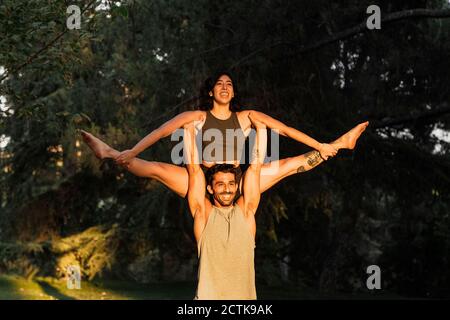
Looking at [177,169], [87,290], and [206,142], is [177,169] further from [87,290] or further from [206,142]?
[87,290]

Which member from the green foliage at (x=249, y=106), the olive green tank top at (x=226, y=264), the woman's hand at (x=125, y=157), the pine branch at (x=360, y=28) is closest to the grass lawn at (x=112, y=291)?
the green foliage at (x=249, y=106)

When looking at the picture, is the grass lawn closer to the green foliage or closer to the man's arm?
the green foliage

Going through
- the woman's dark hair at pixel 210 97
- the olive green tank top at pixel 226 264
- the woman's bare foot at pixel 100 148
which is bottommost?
the olive green tank top at pixel 226 264

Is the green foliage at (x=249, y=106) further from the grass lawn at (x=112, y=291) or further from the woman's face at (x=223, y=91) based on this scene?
the woman's face at (x=223, y=91)

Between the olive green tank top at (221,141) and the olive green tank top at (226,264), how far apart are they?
55cm

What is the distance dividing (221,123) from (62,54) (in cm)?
240

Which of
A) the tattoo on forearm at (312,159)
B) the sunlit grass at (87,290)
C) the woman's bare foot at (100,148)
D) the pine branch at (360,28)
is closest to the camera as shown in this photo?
the woman's bare foot at (100,148)

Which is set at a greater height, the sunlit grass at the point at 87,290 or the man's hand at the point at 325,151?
the man's hand at the point at 325,151

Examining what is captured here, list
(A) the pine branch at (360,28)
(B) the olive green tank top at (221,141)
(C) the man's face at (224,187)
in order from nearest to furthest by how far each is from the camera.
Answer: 1. (C) the man's face at (224,187)
2. (B) the olive green tank top at (221,141)
3. (A) the pine branch at (360,28)

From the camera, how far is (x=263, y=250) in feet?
65.7

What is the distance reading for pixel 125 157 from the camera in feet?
20.6

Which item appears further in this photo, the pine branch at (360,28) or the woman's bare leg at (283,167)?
the pine branch at (360,28)

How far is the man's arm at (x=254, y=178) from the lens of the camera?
6227 mm

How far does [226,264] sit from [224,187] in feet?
1.88
